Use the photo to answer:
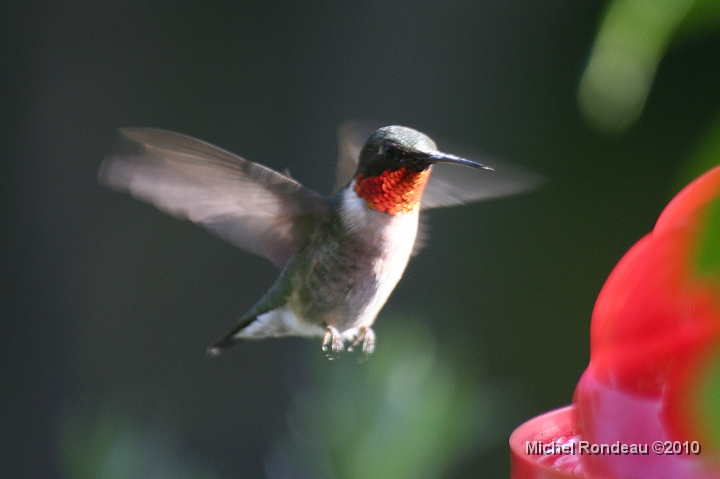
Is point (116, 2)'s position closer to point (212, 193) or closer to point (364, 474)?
point (212, 193)

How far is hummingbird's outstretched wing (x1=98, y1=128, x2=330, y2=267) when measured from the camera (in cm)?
124

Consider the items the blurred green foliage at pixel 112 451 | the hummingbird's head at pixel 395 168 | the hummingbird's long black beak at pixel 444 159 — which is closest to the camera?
the hummingbird's long black beak at pixel 444 159

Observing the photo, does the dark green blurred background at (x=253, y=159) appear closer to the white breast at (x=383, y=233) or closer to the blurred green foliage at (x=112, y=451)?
the blurred green foliage at (x=112, y=451)

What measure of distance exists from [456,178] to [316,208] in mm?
326

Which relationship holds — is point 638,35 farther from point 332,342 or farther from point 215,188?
point 332,342

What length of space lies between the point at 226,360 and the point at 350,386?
130cm

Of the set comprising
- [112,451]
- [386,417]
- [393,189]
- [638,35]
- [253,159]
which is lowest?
[112,451]

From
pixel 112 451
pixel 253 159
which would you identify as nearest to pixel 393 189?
pixel 112 451

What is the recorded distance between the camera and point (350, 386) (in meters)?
1.80

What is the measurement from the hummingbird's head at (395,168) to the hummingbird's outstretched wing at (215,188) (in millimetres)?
113

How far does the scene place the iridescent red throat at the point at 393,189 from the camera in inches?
53.9

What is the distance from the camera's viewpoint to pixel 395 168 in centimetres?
138

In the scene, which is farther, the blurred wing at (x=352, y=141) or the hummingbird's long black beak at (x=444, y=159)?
the blurred wing at (x=352, y=141)

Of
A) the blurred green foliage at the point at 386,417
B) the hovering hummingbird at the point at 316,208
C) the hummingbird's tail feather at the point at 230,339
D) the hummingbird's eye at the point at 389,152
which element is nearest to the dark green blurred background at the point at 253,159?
the blurred green foliage at the point at 386,417
